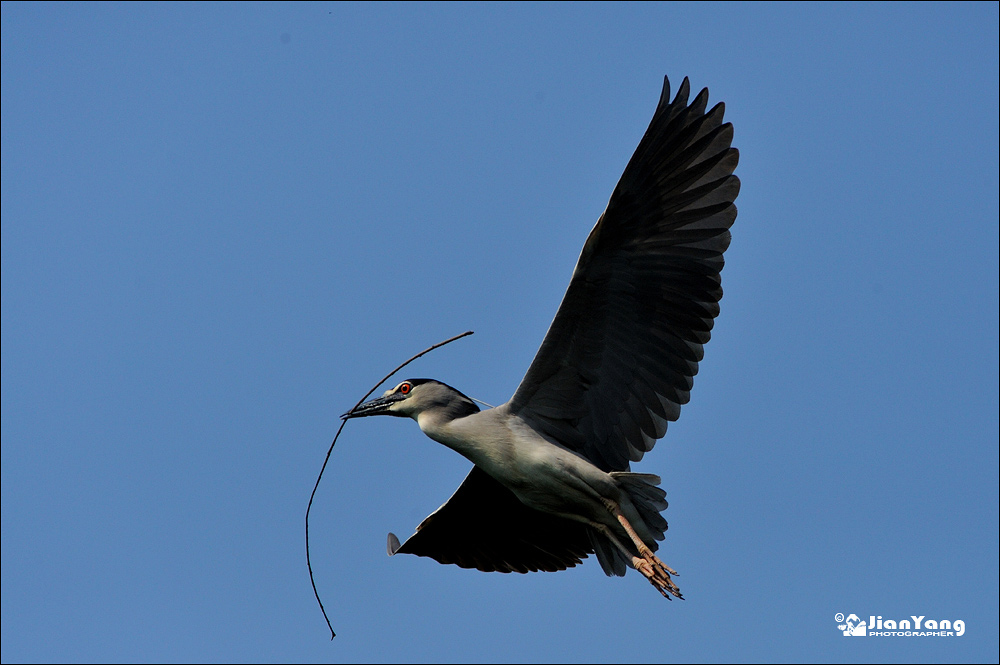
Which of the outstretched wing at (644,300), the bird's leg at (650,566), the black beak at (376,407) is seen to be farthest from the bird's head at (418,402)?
the bird's leg at (650,566)

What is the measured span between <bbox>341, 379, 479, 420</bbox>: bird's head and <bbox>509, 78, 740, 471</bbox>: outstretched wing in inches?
21.9

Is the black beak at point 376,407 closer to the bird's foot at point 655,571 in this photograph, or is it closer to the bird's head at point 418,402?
the bird's head at point 418,402

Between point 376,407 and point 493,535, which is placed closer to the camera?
point 376,407

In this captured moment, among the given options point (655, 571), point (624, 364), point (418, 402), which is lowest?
point (655, 571)

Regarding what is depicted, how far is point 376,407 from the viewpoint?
9.95 meters

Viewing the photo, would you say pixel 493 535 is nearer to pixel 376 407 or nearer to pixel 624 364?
pixel 376 407

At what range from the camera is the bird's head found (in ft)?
31.6

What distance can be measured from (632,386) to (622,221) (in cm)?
140

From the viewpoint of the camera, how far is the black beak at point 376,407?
32.4ft

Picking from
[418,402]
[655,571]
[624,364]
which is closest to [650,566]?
[655,571]

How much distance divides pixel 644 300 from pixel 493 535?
117 inches

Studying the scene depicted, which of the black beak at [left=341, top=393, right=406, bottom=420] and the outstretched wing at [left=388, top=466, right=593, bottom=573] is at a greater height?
the black beak at [left=341, top=393, right=406, bottom=420]

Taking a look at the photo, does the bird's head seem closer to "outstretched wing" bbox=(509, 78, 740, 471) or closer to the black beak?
the black beak

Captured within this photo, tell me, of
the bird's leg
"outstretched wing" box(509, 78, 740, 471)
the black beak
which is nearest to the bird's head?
the black beak
